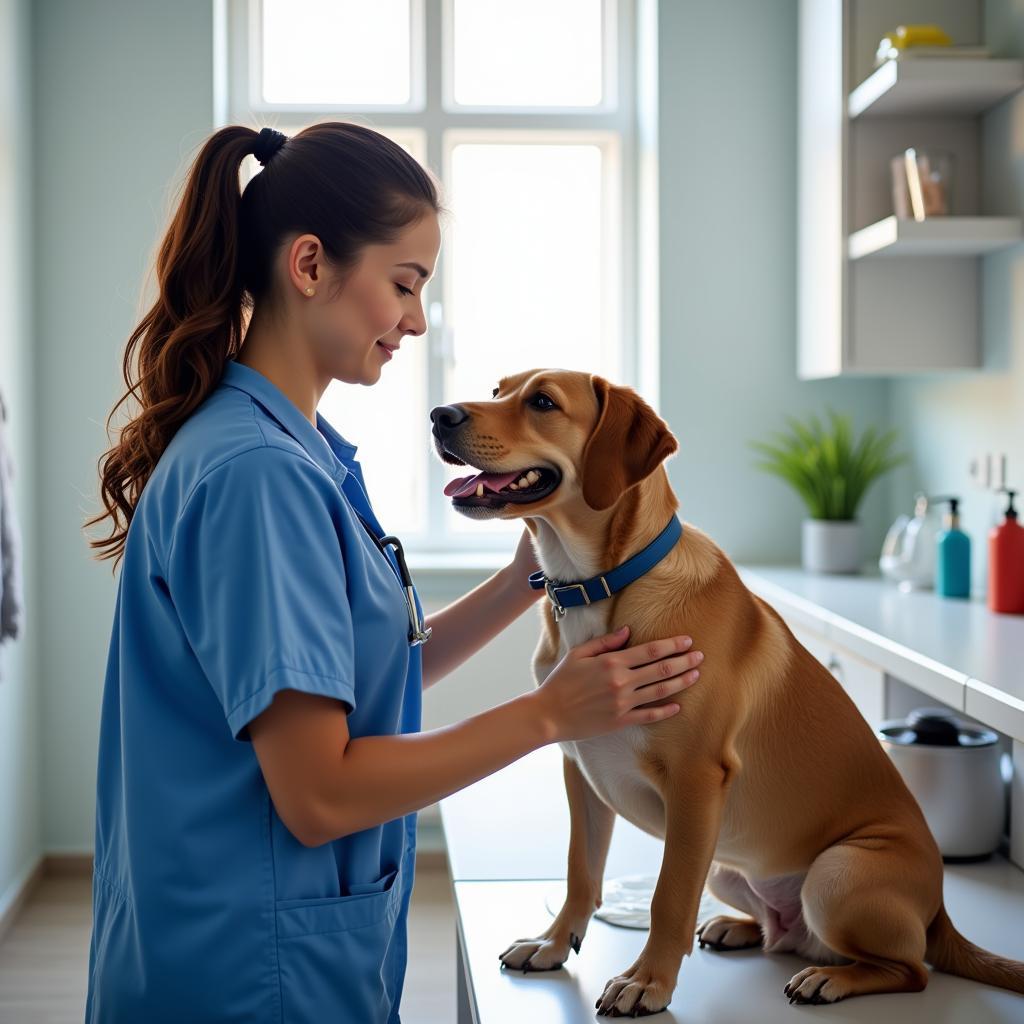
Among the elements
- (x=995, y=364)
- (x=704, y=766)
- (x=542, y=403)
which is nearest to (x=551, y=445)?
(x=542, y=403)

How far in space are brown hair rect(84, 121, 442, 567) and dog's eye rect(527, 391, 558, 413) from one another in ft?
0.87

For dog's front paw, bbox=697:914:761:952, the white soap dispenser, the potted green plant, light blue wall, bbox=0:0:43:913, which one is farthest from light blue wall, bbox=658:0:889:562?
dog's front paw, bbox=697:914:761:952

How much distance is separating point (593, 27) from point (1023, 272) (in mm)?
1888

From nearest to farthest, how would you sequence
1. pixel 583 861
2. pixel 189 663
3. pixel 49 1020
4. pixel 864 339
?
pixel 189 663 < pixel 583 861 < pixel 49 1020 < pixel 864 339

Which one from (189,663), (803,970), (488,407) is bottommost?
(803,970)

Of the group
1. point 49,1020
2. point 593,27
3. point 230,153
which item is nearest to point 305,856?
point 230,153

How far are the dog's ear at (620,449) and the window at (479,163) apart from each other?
272cm

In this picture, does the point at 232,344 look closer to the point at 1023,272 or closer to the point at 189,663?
the point at 189,663

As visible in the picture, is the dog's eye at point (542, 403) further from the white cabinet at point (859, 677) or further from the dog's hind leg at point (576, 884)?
the white cabinet at point (859, 677)

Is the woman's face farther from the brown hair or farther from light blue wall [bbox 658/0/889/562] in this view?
light blue wall [bbox 658/0/889/562]

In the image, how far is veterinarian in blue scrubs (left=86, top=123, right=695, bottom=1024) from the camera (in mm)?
984

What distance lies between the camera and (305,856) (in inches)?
41.9

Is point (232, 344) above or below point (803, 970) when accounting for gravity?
above

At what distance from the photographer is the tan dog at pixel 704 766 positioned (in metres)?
1.17
